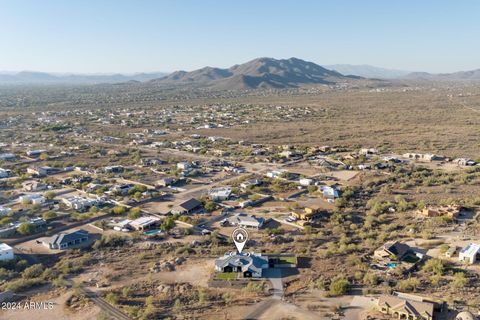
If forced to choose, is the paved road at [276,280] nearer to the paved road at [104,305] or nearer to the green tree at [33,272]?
the paved road at [104,305]

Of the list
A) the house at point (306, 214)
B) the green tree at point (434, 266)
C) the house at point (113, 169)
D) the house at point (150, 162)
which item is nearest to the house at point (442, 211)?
the house at point (306, 214)

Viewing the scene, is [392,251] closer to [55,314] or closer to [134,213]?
[55,314]

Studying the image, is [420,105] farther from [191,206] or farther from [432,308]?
[432,308]

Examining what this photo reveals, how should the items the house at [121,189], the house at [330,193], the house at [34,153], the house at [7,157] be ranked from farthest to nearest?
the house at [34,153] → the house at [7,157] → the house at [121,189] → the house at [330,193]

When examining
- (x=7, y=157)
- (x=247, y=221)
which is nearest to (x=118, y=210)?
(x=247, y=221)

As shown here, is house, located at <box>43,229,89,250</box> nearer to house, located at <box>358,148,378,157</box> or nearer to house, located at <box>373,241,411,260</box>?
house, located at <box>373,241,411,260</box>

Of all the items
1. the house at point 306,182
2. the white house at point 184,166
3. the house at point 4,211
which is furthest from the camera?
the white house at point 184,166

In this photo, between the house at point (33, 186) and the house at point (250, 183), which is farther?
the house at point (33, 186)

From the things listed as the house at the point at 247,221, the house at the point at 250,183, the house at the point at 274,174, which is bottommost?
the house at the point at 247,221
